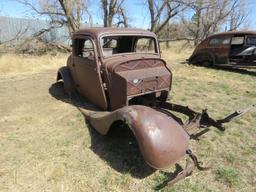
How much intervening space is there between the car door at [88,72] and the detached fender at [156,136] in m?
1.33

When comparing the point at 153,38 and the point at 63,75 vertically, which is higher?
the point at 153,38

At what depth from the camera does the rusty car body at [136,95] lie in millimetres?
2887

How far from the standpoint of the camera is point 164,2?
659 inches

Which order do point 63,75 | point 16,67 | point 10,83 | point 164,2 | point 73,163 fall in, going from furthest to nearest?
point 164,2 < point 16,67 < point 10,83 < point 63,75 < point 73,163

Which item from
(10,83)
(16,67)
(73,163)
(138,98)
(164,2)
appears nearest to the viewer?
(73,163)

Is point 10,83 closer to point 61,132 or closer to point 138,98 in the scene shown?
point 61,132

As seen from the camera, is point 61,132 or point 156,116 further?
point 61,132

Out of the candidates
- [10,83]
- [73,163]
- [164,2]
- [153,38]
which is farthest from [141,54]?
[164,2]

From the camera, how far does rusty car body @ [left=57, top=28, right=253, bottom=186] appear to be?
2.89 meters

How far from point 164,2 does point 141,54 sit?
13.4 meters

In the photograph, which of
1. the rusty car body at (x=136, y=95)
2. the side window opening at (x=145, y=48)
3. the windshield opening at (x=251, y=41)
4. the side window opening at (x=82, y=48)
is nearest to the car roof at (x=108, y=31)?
the rusty car body at (x=136, y=95)

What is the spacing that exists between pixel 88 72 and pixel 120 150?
1.83 metres

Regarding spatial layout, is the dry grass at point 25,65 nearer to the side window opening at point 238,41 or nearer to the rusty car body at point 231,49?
the rusty car body at point 231,49

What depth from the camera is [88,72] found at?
4.78m
